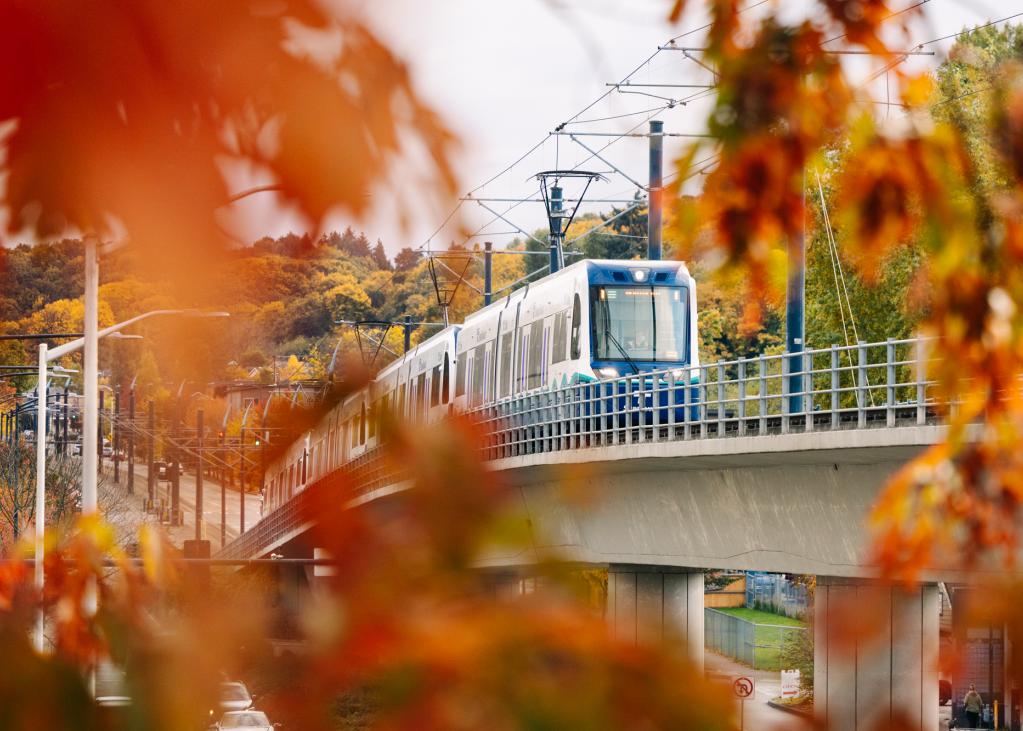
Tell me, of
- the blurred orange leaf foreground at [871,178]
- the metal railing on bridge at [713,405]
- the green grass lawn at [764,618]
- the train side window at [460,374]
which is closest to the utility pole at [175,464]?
the blurred orange leaf foreground at [871,178]

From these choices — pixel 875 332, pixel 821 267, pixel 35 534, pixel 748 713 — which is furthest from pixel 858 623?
pixel 875 332

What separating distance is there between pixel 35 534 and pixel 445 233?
55.7 inches

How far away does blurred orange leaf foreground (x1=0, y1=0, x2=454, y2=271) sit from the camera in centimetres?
163

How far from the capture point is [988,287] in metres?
2.26

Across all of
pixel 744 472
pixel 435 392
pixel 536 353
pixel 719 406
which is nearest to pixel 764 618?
pixel 536 353

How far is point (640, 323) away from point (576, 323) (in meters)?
1.22

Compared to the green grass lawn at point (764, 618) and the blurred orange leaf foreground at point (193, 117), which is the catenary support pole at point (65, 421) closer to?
the blurred orange leaf foreground at point (193, 117)

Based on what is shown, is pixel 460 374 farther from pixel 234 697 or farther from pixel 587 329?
pixel 234 697

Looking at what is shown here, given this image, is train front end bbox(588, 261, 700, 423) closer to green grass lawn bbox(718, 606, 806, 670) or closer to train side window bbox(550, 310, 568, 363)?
train side window bbox(550, 310, 568, 363)

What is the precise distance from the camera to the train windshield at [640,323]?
28781 mm

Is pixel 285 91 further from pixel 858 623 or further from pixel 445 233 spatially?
pixel 858 623

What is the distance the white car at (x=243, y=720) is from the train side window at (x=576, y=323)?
27042mm

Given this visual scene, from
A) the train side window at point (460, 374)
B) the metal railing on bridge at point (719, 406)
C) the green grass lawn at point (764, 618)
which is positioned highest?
the train side window at point (460, 374)

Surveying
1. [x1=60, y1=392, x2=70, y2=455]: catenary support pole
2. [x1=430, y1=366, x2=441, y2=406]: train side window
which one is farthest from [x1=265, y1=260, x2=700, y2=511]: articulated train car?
[x1=430, y1=366, x2=441, y2=406]: train side window
